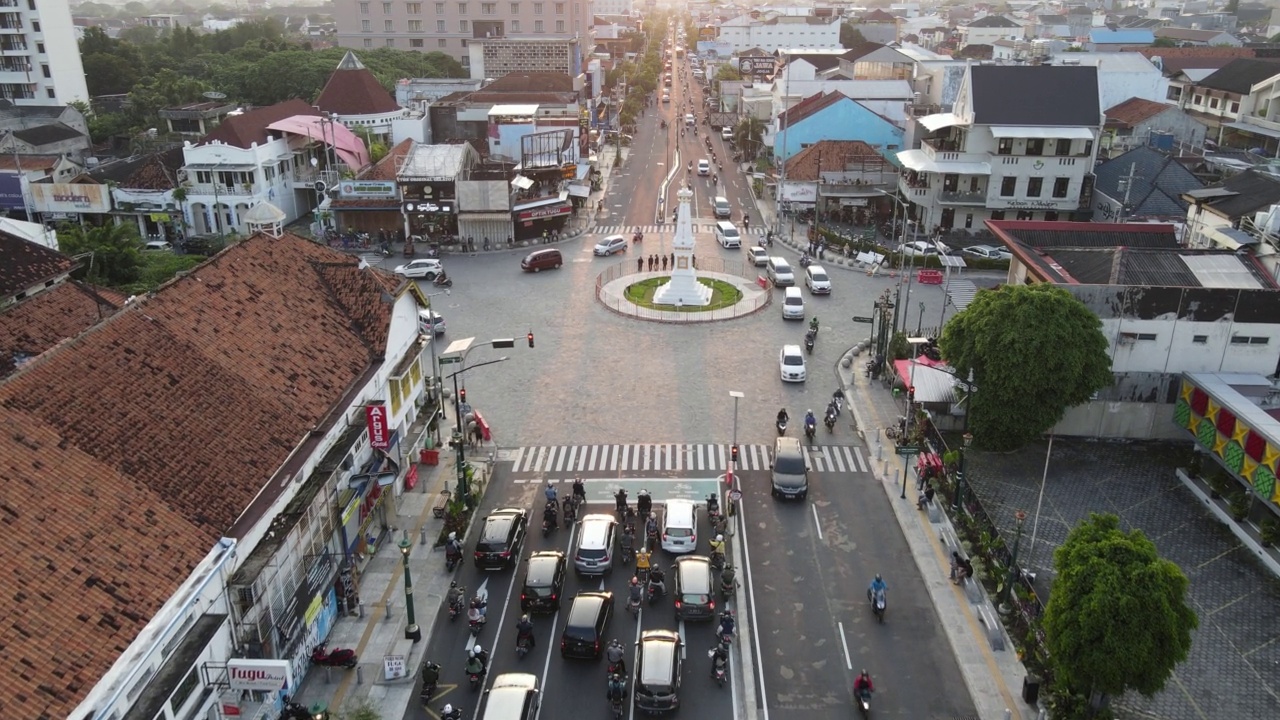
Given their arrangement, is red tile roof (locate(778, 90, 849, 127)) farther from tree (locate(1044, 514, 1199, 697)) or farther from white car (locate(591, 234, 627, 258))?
tree (locate(1044, 514, 1199, 697))

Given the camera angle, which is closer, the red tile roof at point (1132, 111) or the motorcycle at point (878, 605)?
the motorcycle at point (878, 605)

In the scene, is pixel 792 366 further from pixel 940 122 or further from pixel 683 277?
pixel 940 122

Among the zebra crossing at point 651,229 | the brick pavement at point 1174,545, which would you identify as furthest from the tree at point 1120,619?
the zebra crossing at point 651,229

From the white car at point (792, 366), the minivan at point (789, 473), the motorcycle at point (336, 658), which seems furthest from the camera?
the white car at point (792, 366)

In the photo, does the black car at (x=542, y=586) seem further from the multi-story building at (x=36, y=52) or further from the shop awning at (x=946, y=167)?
the multi-story building at (x=36, y=52)

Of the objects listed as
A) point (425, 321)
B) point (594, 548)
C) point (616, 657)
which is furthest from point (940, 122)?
point (616, 657)

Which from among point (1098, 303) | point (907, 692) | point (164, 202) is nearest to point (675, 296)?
point (1098, 303)

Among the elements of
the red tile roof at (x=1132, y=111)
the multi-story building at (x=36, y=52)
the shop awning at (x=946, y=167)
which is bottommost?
the shop awning at (x=946, y=167)

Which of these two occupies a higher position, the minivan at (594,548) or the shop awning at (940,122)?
the shop awning at (940,122)
